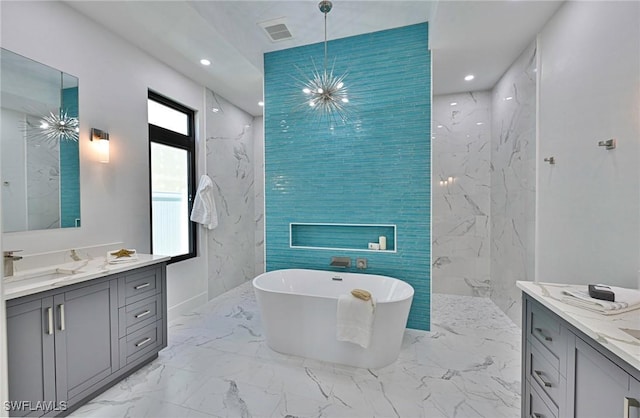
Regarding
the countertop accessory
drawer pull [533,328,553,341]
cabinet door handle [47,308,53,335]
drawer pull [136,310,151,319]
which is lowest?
drawer pull [136,310,151,319]

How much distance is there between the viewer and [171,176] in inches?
141

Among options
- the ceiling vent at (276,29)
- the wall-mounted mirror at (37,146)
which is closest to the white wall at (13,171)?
the wall-mounted mirror at (37,146)

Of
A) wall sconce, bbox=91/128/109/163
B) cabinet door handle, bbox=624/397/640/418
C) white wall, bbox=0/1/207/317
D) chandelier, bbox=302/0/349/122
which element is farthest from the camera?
chandelier, bbox=302/0/349/122

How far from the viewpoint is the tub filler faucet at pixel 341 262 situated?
3.18 m

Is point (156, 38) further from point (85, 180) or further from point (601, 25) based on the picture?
point (601, 25)

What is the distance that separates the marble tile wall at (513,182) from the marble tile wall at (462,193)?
5.6 inches

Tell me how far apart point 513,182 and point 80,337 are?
4.31 meters

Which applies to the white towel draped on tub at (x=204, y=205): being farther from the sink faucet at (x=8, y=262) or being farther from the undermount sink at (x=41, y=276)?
the sink faucet at (x=8, y=262)

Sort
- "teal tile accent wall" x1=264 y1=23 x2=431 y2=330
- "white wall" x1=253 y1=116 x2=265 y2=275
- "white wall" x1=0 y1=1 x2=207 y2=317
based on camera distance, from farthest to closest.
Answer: "white wall" x1=253 y1=116 x2=265 y2=275, "teal tile accent wall" x1=264 y1=23 x2=431 y2=330, "white wall" x1=0 y1=1 x2=207 y2=317

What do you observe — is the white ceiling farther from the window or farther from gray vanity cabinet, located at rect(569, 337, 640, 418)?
gray vanity cabinet, located at rect(569, 337, 640, 418)

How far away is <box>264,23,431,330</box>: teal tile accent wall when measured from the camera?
2.97m

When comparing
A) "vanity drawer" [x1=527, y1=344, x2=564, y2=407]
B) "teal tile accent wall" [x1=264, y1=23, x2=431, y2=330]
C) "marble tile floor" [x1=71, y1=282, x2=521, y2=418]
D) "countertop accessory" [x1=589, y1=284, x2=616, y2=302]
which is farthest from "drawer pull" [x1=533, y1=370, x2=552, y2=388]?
"teal tile accent wall" [x1=264, y1=23, x2=431, y2=330]

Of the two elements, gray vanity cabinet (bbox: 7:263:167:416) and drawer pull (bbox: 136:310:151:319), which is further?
drawer pull (bbox: 136:310:151:319)

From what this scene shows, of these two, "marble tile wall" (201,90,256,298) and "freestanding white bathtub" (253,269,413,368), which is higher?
"marble tile wall" (201,90,256,298)
